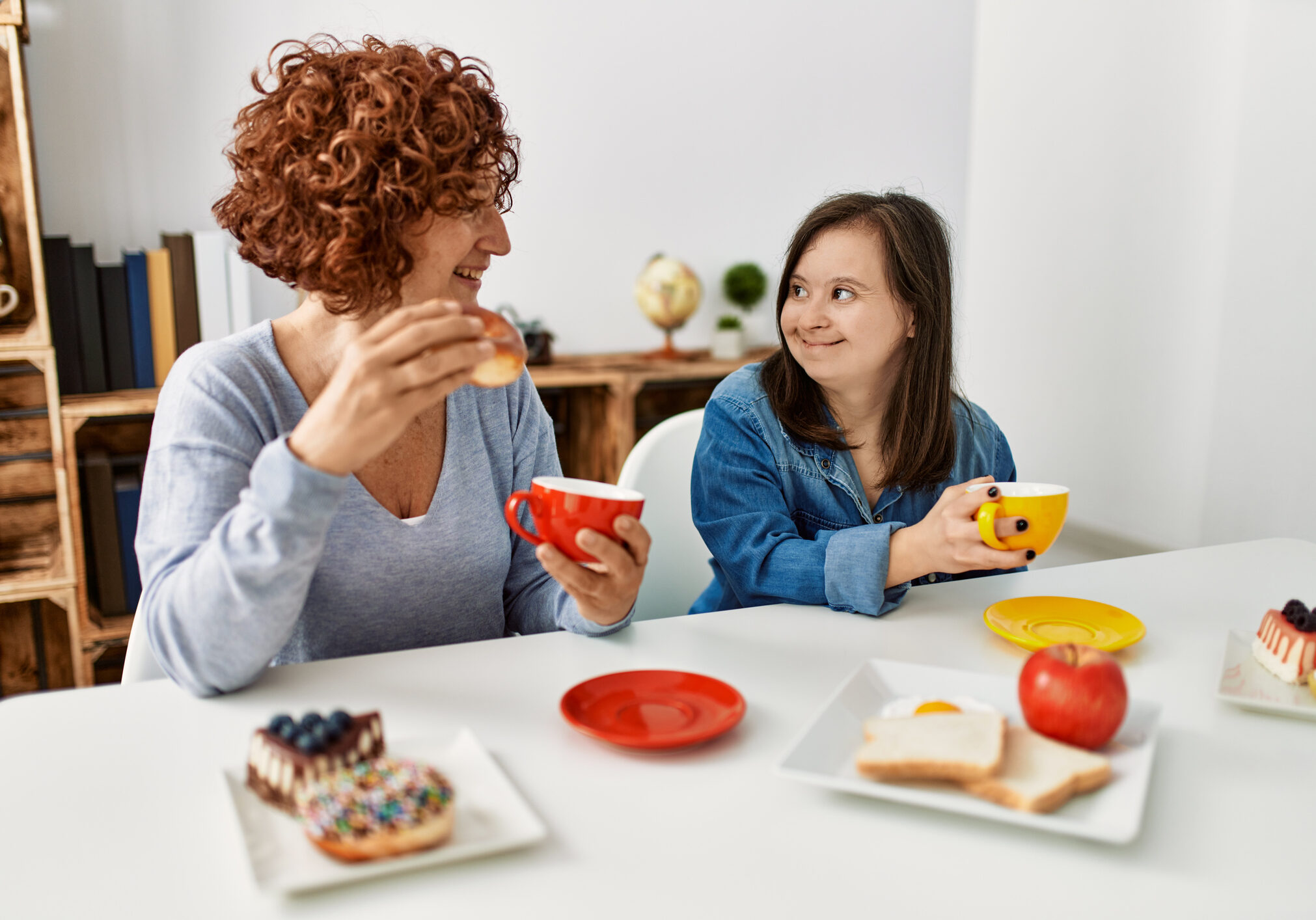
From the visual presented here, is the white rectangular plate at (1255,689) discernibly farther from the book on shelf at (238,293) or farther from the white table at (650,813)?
the book on shelf at (238,293)

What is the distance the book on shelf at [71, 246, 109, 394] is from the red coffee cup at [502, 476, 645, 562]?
1672mm

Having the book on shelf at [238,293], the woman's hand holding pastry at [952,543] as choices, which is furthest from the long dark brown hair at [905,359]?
the book on shelf at [238,293]

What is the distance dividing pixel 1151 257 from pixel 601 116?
59.0 inches

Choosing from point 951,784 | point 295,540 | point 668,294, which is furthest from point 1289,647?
point 668,294

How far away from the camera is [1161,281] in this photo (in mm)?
2482

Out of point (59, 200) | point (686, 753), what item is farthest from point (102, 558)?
point (686, 753)

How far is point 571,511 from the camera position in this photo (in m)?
0.93

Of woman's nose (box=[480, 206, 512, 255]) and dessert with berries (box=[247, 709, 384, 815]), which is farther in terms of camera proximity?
woman's nose (box=[480, 206, 512, 255])

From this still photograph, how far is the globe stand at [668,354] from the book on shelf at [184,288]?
1.17m

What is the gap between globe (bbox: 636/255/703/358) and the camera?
9.11 feet

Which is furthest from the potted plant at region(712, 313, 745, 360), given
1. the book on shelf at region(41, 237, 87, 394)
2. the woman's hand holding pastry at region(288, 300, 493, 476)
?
the woman's hand holding pastry at region(288, 300, 493, 476)

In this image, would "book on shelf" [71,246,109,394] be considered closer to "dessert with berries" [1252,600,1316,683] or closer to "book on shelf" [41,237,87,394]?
"book on shelf" [41,237,87,394]

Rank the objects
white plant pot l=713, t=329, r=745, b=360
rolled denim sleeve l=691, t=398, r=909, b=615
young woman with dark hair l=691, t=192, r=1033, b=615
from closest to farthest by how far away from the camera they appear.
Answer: rolled denim sleeve l=691, t=398, r=909, b=615, young woman with dark hair l=691, t=192, r=1033, b=615, white plant pot l=713, t=329, r=745, b=360

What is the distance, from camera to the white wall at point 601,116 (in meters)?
2.32
